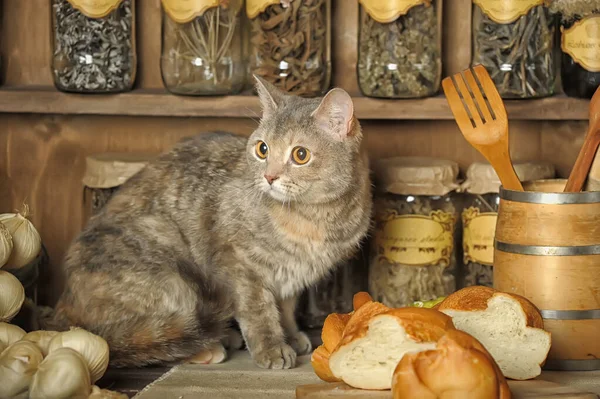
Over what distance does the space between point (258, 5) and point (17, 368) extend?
99cm

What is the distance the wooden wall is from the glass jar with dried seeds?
0.55 ft

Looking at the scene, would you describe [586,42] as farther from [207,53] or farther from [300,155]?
[207,53]

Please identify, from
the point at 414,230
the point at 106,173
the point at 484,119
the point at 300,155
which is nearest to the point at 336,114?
the point at 300,155

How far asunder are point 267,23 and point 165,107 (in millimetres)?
306

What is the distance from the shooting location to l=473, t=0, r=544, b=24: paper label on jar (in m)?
2.04

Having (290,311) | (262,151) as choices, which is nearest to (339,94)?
(262,151)

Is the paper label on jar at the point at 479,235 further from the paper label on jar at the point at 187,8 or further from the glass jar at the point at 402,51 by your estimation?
the paper label on jar at the point at 187,8

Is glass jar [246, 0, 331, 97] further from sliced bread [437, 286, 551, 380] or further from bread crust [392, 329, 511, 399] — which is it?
bread crust [392, 329, 511, 399]

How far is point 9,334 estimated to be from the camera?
1672 mm

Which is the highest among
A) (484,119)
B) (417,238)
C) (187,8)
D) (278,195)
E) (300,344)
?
(187,8)

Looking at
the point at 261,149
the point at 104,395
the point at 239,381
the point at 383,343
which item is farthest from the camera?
the point at 261,149

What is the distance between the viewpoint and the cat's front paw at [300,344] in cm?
199

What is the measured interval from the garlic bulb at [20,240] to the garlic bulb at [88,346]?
322 millimetres

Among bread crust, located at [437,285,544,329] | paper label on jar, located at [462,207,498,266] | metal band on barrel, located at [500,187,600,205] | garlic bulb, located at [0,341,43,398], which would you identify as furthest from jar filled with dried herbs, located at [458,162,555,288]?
garlic bulb, located at [0,341,43,398]
